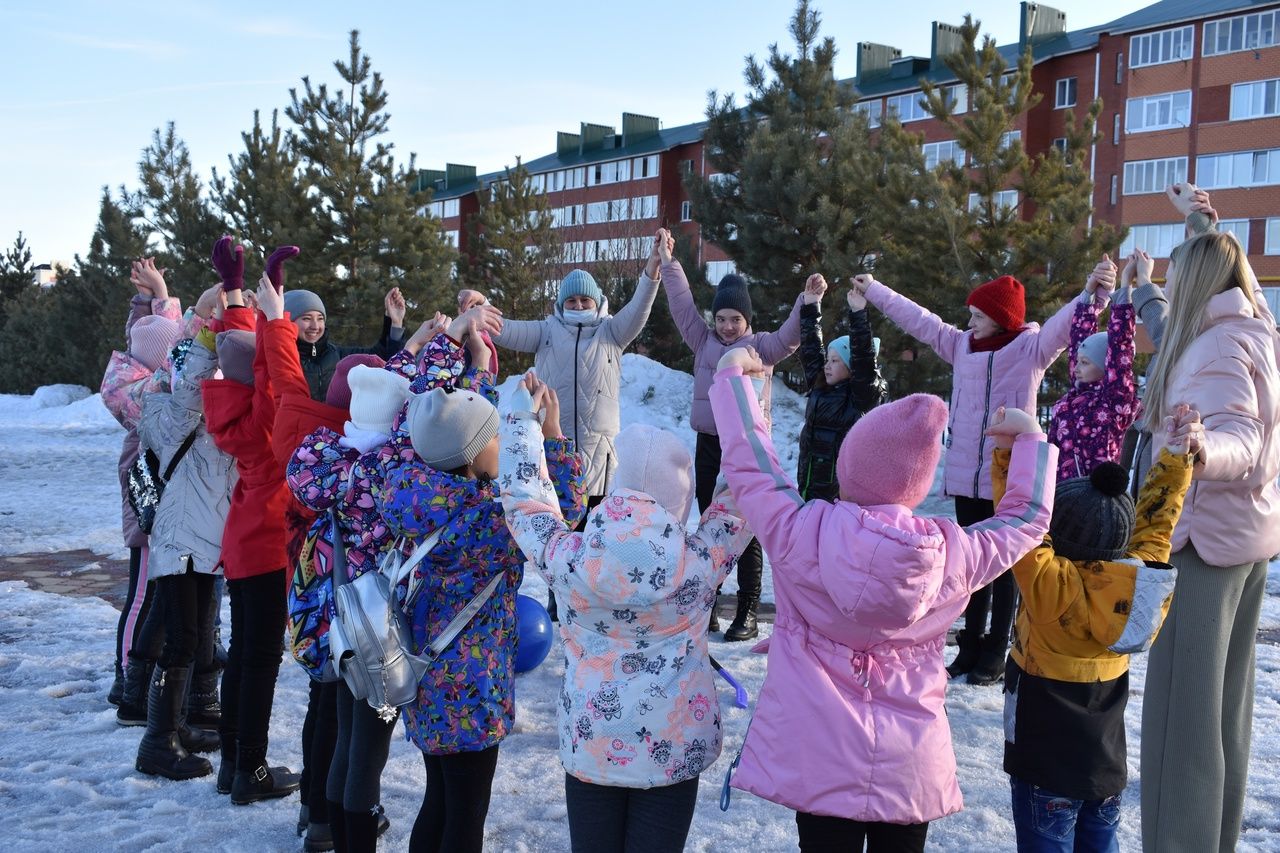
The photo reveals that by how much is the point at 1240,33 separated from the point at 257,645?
45031 millimetres

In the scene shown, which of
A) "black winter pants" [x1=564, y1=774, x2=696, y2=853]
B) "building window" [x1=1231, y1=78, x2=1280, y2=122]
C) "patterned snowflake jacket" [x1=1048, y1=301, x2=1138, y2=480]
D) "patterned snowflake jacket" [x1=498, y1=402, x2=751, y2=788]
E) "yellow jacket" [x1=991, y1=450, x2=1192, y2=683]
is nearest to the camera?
"patterned snowflake jacket" [x1=498, y1=402, x2=751, y2=788]

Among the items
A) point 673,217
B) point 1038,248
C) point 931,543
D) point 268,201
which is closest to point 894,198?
point 1038,248

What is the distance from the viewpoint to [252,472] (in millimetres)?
4031

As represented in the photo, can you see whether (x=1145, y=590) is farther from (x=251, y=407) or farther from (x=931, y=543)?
(x=251, y=407)

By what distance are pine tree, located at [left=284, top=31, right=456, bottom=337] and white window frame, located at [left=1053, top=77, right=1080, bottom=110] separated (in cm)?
3043

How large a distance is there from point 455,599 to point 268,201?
937 inches

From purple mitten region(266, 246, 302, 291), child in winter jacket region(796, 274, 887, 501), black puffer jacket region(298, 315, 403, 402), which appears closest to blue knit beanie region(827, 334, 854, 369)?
child in winter jacket region(796, 274, 887, 501)

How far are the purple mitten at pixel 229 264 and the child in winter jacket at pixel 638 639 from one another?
225 cm

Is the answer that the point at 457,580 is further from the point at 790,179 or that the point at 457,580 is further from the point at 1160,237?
the point at 1160,237

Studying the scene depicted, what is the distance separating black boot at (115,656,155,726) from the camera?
196 inches

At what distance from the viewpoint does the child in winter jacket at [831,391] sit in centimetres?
560

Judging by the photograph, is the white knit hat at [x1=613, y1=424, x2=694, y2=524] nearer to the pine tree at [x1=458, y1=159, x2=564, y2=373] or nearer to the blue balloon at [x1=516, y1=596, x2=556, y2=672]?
the blue balloon at [x1=516, y1=596, x2=556, y2=672]

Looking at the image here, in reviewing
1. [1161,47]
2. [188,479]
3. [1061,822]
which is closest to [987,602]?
[1061,822]

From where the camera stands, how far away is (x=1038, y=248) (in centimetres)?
1381
